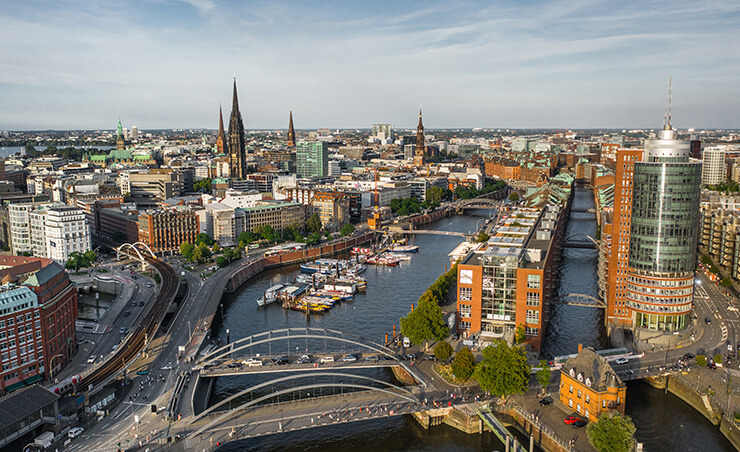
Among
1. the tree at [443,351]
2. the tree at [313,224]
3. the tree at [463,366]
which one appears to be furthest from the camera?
the tree at [313,224]

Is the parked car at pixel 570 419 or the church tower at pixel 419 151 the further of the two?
the church tower at pixel 419 151

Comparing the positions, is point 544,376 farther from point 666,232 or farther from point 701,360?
point 666,232

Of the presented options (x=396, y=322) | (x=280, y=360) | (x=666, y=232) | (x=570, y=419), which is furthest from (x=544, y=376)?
(x=396, y=322)

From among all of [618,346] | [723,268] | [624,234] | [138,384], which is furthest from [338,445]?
[723,268]

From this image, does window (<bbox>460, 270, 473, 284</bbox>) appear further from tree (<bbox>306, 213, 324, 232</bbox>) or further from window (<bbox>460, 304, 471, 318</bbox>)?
tree (<bbox>306, 213, 324, 232</bbox>)

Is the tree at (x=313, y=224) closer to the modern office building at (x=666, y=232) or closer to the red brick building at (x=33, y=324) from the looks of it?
the red brick building at (x=33, y=324)

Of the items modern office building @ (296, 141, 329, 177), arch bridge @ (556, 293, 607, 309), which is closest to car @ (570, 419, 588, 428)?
arch bridge @ (556, 293, 607, 309)

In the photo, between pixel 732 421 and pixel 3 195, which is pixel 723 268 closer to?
pixel 732 421

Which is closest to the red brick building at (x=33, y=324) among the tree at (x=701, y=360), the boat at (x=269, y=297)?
the boat at (x=269, y=297)
